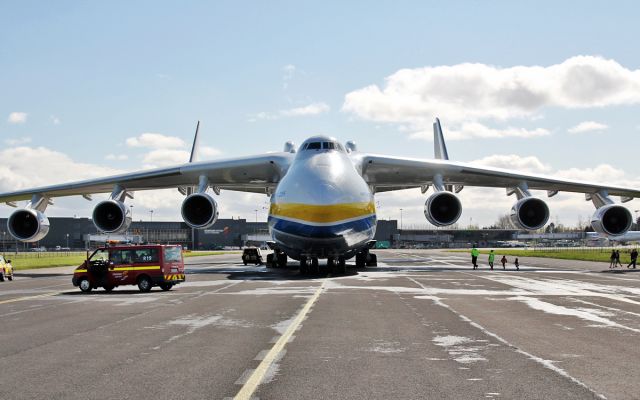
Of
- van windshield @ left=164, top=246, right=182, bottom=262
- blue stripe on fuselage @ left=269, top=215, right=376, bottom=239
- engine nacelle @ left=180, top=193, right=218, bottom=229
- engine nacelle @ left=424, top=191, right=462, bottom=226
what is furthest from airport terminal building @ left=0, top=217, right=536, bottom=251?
van windshield @ left=164, top=246, right=182, bottom=262

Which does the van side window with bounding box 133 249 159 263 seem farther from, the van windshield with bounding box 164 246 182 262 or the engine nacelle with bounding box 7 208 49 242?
the engine nacelle with bounding box 7 208 49 242

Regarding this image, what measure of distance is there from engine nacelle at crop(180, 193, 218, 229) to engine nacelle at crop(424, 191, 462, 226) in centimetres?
1005

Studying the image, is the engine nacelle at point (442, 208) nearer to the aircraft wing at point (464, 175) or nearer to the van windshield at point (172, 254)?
the aircraft wing at point (464, 175)

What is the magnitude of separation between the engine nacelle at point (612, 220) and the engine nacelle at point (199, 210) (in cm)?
1852

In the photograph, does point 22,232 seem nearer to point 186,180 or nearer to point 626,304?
point 186,180

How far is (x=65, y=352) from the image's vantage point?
32.5 feet

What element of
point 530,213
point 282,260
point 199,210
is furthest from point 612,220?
point 199,210

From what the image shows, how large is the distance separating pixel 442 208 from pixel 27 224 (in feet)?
66.0

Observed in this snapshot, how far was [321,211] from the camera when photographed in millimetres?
25828

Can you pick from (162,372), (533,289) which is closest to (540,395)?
(162,372)

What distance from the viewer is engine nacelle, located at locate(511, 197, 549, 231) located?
106ft

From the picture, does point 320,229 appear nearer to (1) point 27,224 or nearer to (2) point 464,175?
(2) point 464,175

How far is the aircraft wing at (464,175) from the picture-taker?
32.9 m

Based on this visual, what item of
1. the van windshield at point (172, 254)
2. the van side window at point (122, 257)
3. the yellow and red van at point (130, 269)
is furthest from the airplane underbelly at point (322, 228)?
the van side window at point (122, 257)
